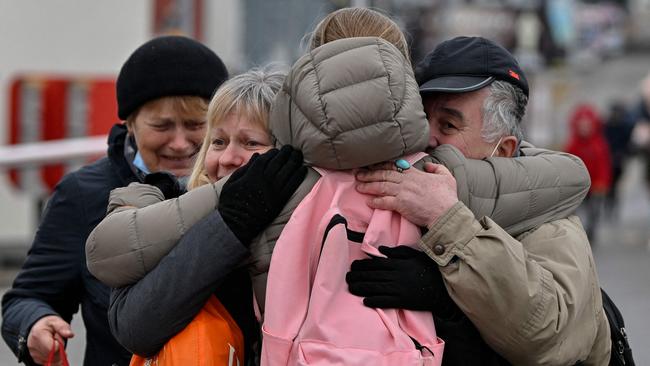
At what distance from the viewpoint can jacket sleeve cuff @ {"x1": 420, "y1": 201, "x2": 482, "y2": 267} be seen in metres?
2.40

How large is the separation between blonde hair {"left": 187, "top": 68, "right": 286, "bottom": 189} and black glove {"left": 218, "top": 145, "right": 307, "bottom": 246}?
9.5 inches

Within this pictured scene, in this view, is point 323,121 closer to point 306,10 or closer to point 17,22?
point 17,22

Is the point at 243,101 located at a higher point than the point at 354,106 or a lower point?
lower

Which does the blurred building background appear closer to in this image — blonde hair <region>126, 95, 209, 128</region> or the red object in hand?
blonde hair <region>126, 95, 209, 128</region>

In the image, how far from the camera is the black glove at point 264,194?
2422mm

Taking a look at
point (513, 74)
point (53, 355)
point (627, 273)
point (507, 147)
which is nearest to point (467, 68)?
point (513, 74)

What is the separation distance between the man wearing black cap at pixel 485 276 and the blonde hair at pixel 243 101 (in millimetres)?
360

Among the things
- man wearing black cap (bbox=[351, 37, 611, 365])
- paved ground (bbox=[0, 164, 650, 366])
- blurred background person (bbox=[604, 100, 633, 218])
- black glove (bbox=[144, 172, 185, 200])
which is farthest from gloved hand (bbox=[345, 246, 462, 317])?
blurred background person (bbox=[604, 100, 633, 218])

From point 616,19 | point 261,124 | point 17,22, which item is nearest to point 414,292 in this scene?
point 261,124

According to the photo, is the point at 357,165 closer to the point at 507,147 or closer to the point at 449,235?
the point at 449,235

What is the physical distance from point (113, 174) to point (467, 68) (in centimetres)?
114

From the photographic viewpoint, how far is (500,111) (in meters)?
2.65

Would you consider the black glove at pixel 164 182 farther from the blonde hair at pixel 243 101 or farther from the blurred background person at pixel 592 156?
the blurred background person at pixel 592 156

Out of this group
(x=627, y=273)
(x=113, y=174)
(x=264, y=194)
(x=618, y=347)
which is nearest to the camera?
(x=264, y=194)
